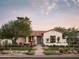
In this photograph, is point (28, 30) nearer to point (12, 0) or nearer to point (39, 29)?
point (39, 29)

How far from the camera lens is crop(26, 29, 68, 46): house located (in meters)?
11.6

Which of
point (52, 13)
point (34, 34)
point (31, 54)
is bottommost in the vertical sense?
point (31, 54)

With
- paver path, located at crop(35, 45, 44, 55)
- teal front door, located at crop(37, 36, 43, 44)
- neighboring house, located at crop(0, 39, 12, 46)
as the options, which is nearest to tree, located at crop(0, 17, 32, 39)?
neighboring house, located at crop(0, 39, 12, 46)

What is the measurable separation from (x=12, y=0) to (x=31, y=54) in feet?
7.68

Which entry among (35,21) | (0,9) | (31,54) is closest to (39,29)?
(35,21)

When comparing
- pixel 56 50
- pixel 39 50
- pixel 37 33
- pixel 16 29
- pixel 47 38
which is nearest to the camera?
pixel 39 50

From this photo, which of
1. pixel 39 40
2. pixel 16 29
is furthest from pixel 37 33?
pixel 16 29

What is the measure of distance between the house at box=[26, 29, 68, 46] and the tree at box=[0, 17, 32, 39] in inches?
12.5

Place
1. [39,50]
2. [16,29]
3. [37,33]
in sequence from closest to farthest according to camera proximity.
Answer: [39,50], [16,29], [37,33]

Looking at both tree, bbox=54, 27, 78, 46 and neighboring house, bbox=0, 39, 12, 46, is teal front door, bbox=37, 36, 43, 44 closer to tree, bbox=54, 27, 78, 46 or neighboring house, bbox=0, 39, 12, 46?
tree, bbox=54, 27, 78, 46

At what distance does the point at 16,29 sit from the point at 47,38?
1.64m

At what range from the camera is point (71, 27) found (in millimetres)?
11055

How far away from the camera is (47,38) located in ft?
39.9

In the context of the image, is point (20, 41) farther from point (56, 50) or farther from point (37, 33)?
point (56, 50)
